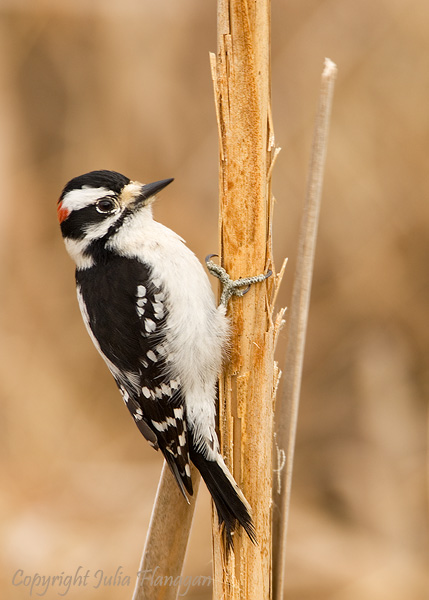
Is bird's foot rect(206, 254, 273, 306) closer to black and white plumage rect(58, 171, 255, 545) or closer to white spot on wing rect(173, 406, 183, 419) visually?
black and white plumage rect(58, 171, 255, 545)

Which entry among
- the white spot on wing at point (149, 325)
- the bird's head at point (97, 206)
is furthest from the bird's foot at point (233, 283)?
the bird's head at point (97, 206)

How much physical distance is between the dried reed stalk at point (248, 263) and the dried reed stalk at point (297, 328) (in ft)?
0.16

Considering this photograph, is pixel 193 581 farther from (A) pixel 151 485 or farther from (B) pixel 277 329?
(B) pixel 277 329

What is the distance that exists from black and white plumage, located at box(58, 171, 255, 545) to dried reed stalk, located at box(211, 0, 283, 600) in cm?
33

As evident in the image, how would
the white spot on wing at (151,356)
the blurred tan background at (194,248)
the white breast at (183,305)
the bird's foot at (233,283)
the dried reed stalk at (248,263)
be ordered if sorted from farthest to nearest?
the blurred tan background at (194,248) < the white spot on wing at (151,356) < the white breast at (183,305) < the bird's foot at (233,283) < the dried reed stalk at (248,263)

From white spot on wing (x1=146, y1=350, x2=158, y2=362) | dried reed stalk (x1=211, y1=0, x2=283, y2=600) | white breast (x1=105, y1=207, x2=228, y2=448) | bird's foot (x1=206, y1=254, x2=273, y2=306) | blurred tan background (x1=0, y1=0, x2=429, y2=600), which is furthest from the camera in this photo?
blurred tan background (x1=0, y1=0, x2=429, y2=600)

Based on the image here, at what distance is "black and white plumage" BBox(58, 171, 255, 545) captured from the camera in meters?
1.98

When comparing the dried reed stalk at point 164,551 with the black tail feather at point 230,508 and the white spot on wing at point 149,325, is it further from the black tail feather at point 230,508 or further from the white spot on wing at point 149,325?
the white spot on wing at point 149,325

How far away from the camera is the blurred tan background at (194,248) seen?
2969 millimetres

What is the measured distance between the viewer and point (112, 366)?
2076mm

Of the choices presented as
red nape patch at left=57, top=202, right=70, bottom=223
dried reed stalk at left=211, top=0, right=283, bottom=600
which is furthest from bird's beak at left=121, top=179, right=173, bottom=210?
dried reed stalk at left=211, top=0, right=283, bottom=600

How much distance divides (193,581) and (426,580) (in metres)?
1.07

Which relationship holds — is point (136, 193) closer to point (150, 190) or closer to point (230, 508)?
point (150, 190)

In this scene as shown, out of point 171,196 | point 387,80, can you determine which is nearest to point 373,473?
point 171,196
